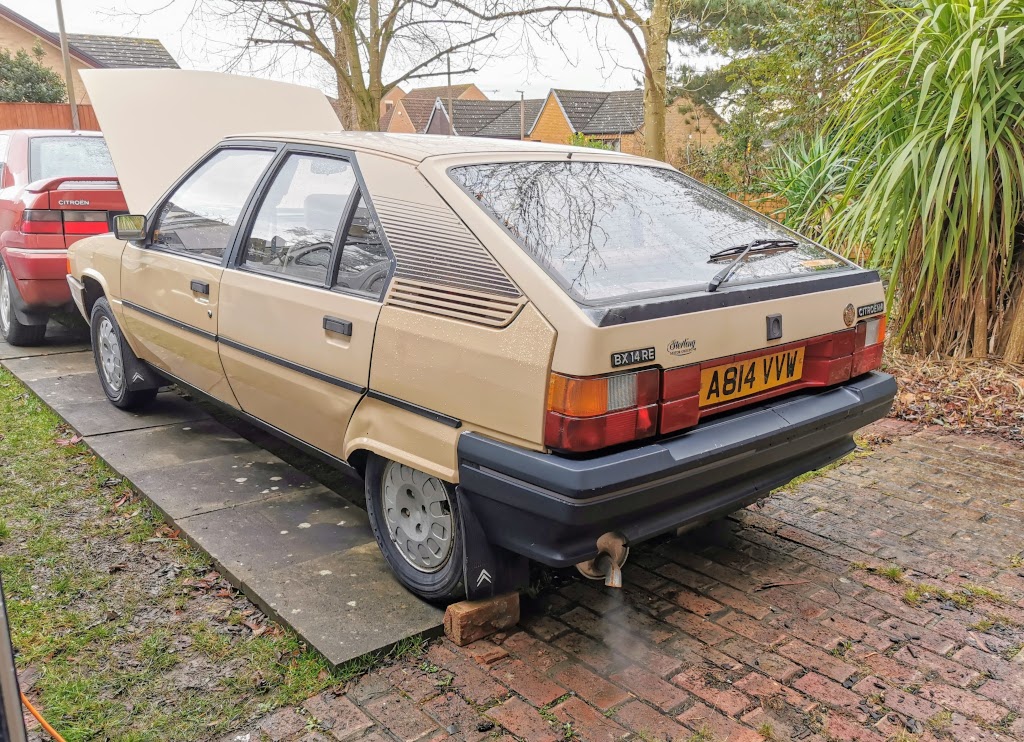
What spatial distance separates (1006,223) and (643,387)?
12.8 feet

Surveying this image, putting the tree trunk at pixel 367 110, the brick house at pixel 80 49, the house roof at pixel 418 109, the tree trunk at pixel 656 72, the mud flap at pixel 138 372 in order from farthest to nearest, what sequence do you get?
the house roof at pixel 418 109, the brick house at pixel 80 49, the tree trunk at pixel 367 110, the tree trunk at pixel 656 72, the mud flap at pixel 138 372

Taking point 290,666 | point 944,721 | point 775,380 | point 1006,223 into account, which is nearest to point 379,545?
point 290,666

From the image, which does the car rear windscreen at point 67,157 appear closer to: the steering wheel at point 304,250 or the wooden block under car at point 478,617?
the steering wheel at point 304,250

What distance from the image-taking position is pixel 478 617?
281 centimetres

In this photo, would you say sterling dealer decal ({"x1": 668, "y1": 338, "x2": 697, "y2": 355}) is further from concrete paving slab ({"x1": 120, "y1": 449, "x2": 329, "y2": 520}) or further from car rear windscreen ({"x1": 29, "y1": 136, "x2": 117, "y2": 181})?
car rear windscreen ({"x1": 29, "y1": 136, "x2": 117, "y2": 181})

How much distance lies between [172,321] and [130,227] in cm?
68

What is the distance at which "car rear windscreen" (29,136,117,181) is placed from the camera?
6.81 m

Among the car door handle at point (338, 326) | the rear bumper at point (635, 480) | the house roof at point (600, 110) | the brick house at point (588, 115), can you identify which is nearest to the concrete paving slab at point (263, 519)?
the rear bumper at point (635, 480)

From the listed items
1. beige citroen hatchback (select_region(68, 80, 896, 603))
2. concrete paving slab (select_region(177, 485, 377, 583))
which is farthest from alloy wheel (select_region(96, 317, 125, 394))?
concrete paving slab (select_region(177, 485, 377, 583))

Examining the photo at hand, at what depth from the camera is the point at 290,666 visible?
8.77 feet

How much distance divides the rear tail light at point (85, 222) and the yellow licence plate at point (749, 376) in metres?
5.16

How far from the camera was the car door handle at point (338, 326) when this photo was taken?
2994 millimetres

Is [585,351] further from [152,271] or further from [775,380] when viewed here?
[152,271]

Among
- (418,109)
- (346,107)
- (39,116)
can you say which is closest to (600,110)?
(418,109)
